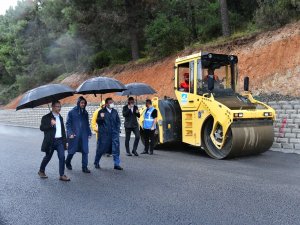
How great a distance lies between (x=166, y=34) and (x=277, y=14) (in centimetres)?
735

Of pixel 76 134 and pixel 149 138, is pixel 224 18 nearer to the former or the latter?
pixel 149 138

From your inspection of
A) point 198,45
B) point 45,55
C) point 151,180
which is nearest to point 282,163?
point 151,180

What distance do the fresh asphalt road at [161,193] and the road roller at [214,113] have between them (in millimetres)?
516

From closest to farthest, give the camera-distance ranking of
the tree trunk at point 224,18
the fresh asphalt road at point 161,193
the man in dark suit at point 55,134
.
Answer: the fresh asphalt road at point 161,193 → the man in dark suit at point 55,134 → the tree trunk at point 224,18

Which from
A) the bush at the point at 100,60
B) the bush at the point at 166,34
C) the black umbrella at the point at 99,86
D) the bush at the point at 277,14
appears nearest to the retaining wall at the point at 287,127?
the black umbrella at the point at 99,86

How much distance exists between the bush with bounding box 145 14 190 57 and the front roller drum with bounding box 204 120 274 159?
14.4 metres

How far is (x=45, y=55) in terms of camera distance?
42875 millimetres

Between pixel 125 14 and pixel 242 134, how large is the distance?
17273 millimetres

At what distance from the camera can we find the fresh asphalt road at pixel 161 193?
569cm

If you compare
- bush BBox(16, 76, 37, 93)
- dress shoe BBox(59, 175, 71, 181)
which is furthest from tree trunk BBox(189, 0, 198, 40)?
bush BBox(16, 76, 37, 93)

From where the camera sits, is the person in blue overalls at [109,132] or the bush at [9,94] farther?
the bush at [9,94]

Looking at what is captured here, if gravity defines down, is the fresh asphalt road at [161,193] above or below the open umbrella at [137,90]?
below

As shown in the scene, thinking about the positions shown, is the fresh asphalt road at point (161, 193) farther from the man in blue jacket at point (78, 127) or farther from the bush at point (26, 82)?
the bush at point (26, 82)

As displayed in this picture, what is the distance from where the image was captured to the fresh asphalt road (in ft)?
18.7
